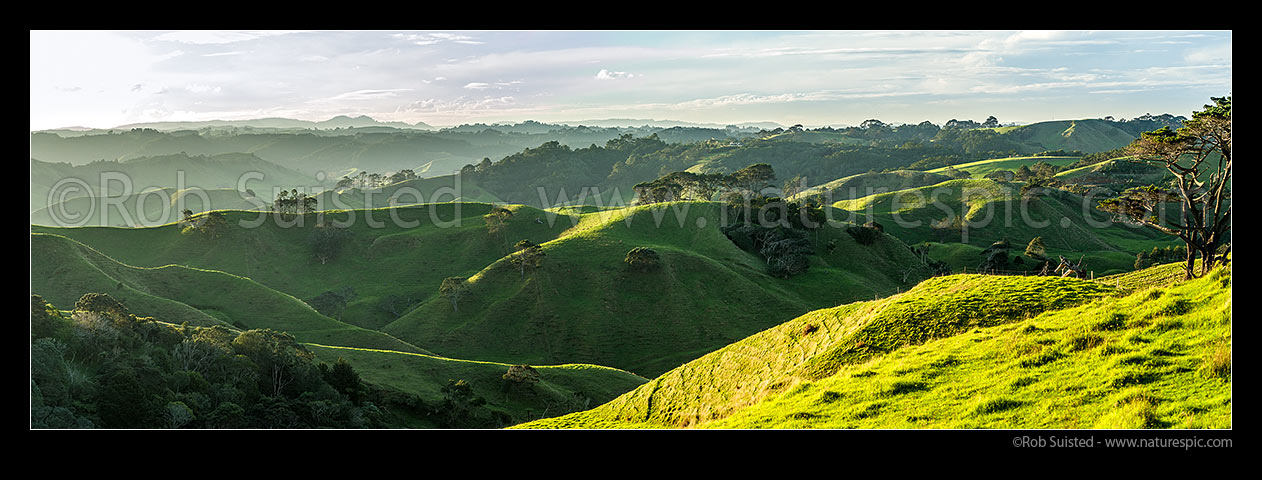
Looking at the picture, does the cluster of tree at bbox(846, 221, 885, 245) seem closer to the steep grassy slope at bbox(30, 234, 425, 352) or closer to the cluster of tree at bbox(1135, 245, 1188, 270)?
the cluster of tree at bbox(1135, 245, 1188, 270)

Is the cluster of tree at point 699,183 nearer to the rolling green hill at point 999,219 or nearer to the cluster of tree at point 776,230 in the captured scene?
the rolling green hill at point 999,219

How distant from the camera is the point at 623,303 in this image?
7775 cm

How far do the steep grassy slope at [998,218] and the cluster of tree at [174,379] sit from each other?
120 metres

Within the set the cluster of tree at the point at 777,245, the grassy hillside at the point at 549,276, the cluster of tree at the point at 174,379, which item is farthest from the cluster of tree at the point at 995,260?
the cluster of tree at the point at 174,379

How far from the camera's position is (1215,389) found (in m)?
10.5

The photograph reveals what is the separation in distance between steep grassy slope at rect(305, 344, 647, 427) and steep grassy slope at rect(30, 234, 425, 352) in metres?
12.6

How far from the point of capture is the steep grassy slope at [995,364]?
439 inches

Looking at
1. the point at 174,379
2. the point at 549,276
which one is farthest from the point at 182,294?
the point at 174,379

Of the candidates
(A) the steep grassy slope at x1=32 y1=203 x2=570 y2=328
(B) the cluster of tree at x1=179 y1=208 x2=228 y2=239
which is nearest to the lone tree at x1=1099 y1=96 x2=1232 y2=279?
(A) the steep grassy slope at x1=32 y1=203 x2=570 y2=328

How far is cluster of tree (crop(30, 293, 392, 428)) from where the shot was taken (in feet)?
85.8

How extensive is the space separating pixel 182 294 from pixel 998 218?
14713 centimetres

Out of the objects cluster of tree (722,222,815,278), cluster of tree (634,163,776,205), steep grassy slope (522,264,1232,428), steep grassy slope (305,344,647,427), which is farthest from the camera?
cluster of tree (634,163,776,205)
